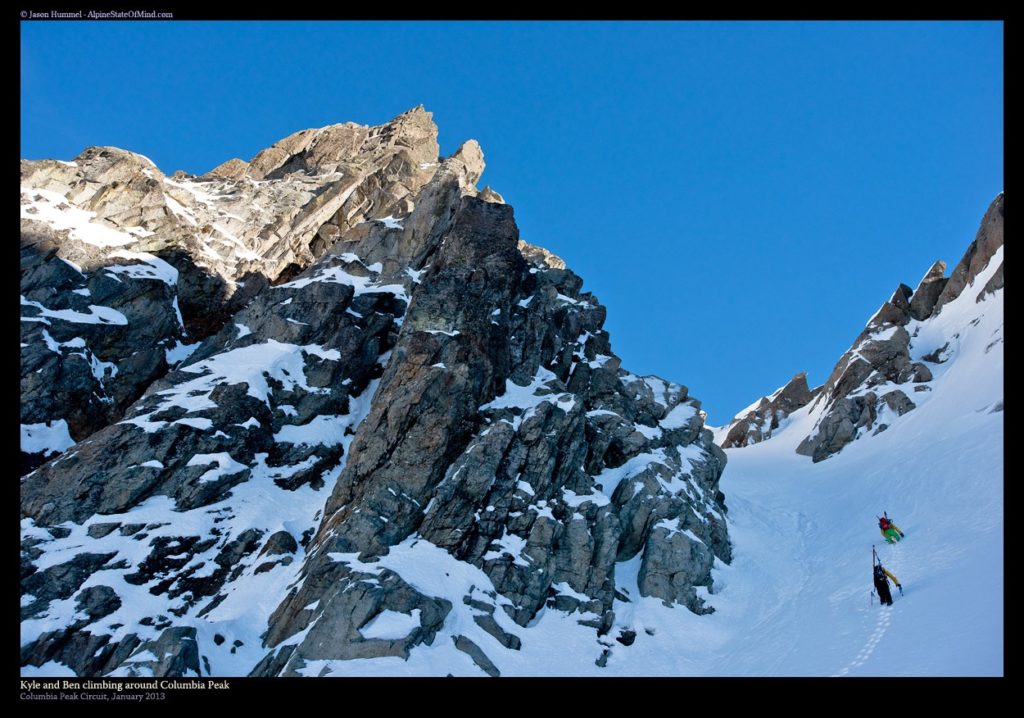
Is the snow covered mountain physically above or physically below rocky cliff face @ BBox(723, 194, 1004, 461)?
below

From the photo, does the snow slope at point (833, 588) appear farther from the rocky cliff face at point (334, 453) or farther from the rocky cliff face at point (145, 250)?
the rocky cliff face at point (145, 250)

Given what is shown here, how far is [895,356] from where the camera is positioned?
84375 millimetres

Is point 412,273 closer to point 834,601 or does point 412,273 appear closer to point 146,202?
point 146,202

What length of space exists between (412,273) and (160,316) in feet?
70.5

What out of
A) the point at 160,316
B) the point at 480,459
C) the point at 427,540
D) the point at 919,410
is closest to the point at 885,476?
the point at 919,410

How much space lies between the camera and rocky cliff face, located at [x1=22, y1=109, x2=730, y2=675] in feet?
119

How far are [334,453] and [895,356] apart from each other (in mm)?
65254

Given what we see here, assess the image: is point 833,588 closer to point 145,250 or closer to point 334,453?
point 334,453

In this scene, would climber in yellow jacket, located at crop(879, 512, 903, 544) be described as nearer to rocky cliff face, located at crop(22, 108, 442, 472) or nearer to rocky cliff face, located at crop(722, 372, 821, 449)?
rocky cliff face, located at crop(22, 108, 442, 472)

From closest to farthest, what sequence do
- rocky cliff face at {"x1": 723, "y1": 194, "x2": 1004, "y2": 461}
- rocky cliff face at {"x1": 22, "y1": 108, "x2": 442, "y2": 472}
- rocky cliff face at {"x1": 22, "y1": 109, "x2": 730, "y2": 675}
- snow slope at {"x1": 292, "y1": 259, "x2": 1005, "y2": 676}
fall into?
snow slope at {"x1": 292, "y1": 259, "x2": 1005, "y2": 676}
rocky cliff face at {"x1": 22, "y1": 109, "x2": 730, "y2": 675}
rocky cliff face at {"x1": 22, "y1": 108, "x2": 442, "y2": 472}
rocky cliff face at {"x1": 723, "y1": 194, "x2": 1004, "y2": 461}

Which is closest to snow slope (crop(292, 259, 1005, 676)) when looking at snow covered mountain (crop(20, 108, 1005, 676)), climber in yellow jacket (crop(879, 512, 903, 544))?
snow covered mountain (crop(20, 108, 1005, 676))

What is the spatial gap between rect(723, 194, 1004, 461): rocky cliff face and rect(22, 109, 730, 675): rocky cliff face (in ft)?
77.6

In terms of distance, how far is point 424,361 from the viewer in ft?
162

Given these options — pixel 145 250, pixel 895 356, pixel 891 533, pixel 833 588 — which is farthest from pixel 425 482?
pixel 895 356
